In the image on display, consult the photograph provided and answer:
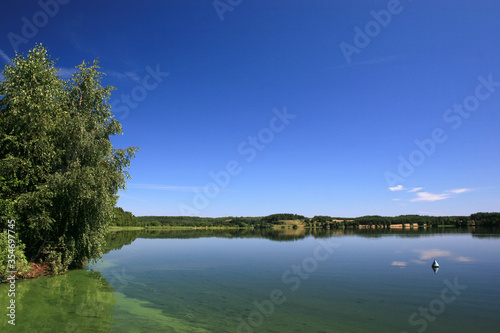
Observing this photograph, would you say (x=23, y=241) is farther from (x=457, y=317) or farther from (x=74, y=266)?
(x=457, y=317)

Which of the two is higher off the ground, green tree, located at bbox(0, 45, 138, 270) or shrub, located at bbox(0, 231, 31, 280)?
green tree, located at bbox(0, 45, 138, 270)

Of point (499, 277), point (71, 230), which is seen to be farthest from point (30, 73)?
point (499, 277)

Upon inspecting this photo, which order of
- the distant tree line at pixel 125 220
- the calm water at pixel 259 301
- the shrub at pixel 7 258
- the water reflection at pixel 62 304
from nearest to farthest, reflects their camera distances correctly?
the water reflection at pixel 62 304, the calm water at pixel 259 301, the shrub at pixel 7 258, the distant tree line at pixel 125 220

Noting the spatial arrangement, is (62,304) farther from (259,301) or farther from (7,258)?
(259,301)

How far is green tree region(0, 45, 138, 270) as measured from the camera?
64.9 feet

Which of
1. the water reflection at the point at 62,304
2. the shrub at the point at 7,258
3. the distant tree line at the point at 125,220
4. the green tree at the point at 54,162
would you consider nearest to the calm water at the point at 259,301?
the water reflection at the point at 62,304

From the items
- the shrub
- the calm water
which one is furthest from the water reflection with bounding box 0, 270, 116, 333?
the shrub

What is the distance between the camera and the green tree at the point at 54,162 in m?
19.8

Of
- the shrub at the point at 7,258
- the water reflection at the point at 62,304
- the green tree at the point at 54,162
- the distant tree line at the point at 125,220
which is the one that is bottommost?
the distant tree line at the point at 125,220

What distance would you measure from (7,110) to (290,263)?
31.3 meters

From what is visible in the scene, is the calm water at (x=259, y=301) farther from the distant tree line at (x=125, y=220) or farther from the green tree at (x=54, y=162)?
the distant tree line at (x=125, y=220)

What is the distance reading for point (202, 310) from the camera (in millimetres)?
15180

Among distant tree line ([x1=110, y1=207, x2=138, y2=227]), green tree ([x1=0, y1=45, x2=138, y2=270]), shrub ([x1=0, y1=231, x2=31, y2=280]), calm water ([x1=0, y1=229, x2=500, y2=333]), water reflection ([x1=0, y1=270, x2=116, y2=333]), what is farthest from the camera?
distant tree line ([x1=110, y1=207, x2=138, y2=227])

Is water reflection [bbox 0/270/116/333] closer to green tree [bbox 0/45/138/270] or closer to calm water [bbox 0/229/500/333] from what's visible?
calm water [bbox 0/229/500/333]
